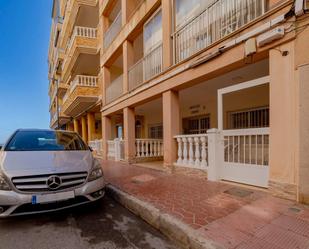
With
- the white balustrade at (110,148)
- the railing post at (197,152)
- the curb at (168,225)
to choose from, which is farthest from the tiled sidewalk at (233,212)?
the white balustrade at (110,148)

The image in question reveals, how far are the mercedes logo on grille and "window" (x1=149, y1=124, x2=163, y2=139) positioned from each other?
9932 millimetres

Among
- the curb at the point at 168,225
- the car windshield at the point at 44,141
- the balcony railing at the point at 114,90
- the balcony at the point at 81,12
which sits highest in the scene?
the balcony at the point at 81,12

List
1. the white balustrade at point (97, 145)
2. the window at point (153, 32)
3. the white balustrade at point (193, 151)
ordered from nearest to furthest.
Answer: the white balustrade at point (193, 151), the window at point (153, 32), the white balustrade at point (97, 145)

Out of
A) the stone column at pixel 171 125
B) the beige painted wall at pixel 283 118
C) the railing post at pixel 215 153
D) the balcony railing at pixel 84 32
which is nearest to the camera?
the beige painted wall at pixel 283 118

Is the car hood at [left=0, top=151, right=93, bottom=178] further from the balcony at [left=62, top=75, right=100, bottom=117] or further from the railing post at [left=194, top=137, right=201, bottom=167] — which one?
the balcony at [left=62, top=75, right=100, bottom=117]

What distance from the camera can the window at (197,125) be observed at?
9203 mm

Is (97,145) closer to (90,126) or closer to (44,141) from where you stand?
(90,126)

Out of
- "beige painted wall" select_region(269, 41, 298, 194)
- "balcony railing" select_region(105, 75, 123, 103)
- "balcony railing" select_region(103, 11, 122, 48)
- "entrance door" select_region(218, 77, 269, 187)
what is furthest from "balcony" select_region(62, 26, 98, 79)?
"beige painted wall" select_region(269, 41, 298, 194)

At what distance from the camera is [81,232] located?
271 cm

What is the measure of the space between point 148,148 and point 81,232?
21.8 feet

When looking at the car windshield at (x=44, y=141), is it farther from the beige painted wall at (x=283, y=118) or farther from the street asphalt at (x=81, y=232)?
the beige painted wall at (x=283, y=118)

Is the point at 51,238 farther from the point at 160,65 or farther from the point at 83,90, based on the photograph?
the point at 83,90


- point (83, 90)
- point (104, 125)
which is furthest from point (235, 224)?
point (83, 90)

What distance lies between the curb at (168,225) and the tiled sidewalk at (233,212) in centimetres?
10
